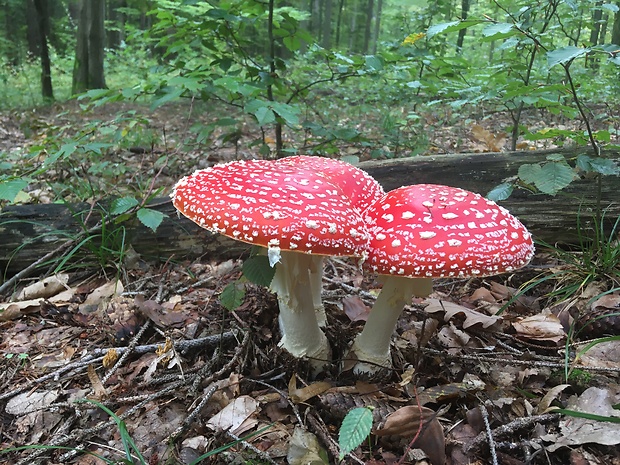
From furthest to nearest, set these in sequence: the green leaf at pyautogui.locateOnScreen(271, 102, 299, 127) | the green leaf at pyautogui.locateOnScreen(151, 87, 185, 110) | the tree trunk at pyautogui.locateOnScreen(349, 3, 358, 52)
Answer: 1. the tree trunk at pyautogui.locateOnScreen(349, 3, 358, 52)
2. the green leaf at pyautogui.locateOnScreen(151, 87, 185, 110)
3. the green leaf at pyautogui.locateOnScreen(271, 102, 299, 127)

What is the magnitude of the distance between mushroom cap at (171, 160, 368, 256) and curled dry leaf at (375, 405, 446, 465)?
0.95 meters

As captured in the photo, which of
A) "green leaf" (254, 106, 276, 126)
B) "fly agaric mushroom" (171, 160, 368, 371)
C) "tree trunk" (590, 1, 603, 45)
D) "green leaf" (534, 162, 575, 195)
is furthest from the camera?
"tree trunk" (590, 1, 603, 45)

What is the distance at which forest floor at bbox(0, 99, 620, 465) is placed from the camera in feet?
7.59

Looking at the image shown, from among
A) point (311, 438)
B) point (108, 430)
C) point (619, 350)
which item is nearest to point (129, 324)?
point (108, 430)

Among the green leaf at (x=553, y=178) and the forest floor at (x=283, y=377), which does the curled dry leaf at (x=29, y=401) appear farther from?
the green leaf at (x=553, y=178)

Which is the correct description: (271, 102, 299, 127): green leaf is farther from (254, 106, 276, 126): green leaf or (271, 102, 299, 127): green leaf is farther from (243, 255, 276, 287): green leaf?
(243, 255, 276, 287): green leaf

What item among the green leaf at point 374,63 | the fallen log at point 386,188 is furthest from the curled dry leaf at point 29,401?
the green leaf at point 374,63

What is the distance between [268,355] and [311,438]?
78cm

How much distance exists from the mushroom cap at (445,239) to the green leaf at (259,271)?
65 cm

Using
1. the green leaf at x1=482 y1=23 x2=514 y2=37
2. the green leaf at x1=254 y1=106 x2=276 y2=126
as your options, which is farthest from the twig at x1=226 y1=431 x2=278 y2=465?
the green leaf at x1=482 y1=23 x2=514 y2=37

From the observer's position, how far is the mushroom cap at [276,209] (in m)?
2.04

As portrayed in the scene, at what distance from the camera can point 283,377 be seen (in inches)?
115

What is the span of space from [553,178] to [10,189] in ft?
13.3

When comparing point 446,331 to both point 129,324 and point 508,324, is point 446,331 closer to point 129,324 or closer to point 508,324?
point 508,324
